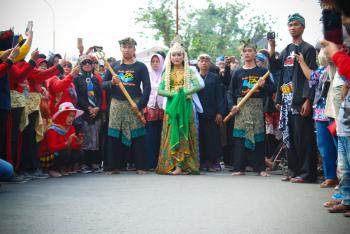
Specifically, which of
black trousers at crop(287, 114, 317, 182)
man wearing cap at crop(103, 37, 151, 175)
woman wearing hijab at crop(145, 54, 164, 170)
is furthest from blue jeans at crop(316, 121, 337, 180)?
woman wearing hijab at crop(145, 54, 164, 170)

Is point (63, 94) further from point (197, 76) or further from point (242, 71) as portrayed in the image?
point (242, 71)

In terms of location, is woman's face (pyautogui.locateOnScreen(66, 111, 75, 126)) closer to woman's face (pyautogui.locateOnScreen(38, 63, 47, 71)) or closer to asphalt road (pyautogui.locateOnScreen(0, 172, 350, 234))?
woman's face (pyautogui.locateOnScreen(38, 63, 47, 71))

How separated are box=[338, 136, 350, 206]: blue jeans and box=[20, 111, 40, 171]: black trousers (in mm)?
5619

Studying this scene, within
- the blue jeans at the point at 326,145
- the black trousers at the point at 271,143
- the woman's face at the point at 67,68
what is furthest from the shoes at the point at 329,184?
the woman's face at the point at 67,68

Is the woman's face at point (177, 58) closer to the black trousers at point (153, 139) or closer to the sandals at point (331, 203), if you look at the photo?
the black trousers at point (153, 139)

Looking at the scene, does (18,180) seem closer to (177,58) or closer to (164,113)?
(164,113)

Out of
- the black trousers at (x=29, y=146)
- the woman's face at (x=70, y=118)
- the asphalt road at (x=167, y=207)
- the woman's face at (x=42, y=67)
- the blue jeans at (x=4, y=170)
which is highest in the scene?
the woman's face at (x=42, y=67)

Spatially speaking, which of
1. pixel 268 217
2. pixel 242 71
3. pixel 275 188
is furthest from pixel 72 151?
pixel 268 217

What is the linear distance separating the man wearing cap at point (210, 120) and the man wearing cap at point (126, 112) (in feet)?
4.68

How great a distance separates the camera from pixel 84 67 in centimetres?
1252

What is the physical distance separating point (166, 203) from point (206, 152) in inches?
205

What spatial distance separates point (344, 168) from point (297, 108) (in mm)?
3233

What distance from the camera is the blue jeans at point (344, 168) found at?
6129 millimetres

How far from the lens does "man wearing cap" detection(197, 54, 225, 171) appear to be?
40.3ft
